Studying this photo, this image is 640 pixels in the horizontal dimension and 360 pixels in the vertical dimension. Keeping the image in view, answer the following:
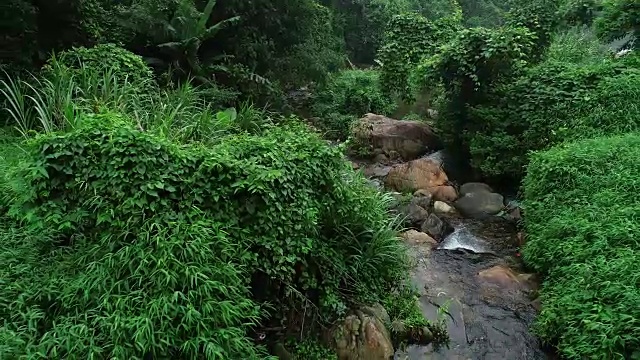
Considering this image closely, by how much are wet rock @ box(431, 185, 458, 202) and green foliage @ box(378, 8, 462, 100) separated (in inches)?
229

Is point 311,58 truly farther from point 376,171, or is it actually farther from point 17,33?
point 17,33

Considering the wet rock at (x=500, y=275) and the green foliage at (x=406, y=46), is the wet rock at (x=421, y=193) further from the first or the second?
the green foliage at (x=406, y=46)

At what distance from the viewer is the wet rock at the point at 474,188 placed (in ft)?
31.2

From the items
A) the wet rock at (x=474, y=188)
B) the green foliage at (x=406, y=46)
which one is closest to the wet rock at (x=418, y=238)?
the wet rock at (x=474, y=188)

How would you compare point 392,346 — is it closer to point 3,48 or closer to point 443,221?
point 443,221

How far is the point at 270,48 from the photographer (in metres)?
11.3

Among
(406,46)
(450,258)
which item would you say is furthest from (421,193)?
(406,46)

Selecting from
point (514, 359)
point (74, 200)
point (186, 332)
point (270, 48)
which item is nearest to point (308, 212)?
point (186, 332)

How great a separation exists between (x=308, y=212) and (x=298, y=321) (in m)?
1.03

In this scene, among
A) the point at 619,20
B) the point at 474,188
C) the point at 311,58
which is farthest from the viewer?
the point at 311,58

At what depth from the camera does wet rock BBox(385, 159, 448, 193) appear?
9.78m

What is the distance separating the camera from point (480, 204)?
9094mm

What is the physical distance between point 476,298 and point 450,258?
1211 millimetres

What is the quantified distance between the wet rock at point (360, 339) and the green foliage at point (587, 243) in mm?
1693
